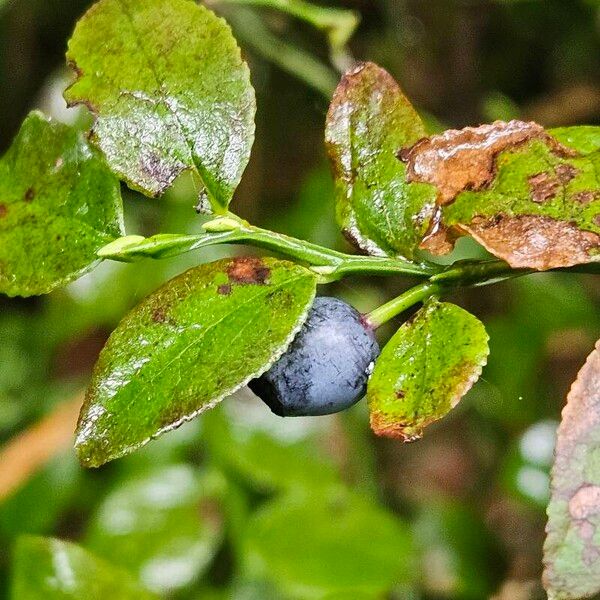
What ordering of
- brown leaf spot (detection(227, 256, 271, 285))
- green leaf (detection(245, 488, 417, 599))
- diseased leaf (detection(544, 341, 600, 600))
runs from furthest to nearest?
green leaf (detection(245, 488, 417, 599))
brown leaf spot (detection(227, 256, 271, 285))
diseased leaf (detection(544, 341, 600, 600))

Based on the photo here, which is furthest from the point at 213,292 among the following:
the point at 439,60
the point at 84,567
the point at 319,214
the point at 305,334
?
the point at 439,60

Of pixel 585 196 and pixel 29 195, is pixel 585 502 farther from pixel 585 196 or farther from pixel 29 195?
pixel 29 195

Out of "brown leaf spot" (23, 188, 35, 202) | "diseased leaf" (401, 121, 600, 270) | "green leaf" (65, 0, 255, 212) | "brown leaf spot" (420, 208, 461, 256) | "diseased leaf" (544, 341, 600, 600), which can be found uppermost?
"green leaf" (65, 0, 255, 212)

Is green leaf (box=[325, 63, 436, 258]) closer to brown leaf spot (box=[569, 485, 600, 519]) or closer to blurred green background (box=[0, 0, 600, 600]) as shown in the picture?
brown leaf spot (box=[569, 485, 600, 519])

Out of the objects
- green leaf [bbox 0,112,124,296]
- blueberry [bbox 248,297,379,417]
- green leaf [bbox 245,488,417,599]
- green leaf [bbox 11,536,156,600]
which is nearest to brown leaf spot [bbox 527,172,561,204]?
blueberry [bbox 248,297,379,417]

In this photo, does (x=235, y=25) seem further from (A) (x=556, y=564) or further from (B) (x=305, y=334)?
(A) (x=556, y=564)

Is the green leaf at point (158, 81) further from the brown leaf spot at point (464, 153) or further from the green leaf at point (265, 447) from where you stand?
the green leaf at point (265, 447)
